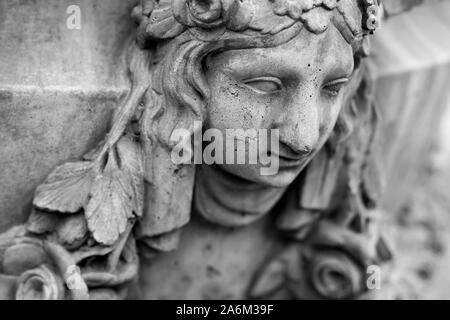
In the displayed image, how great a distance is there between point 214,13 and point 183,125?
Answer: 28 cm

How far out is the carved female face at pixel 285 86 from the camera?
1.55 m

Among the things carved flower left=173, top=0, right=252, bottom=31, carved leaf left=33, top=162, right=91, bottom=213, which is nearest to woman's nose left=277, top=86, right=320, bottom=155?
carved flower left=173, top=0, right=252, bottom=31

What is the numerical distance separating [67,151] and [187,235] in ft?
1.41

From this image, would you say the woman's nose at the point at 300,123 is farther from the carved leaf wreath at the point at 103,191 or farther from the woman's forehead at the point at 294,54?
the carved leaf wreath at the point at 103,191

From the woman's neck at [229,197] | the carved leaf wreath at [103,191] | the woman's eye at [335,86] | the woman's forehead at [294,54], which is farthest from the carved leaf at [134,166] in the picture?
the woman's eye at [335,86]

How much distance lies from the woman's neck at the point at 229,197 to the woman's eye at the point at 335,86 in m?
0.32

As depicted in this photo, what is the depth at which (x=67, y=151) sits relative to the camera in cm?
171

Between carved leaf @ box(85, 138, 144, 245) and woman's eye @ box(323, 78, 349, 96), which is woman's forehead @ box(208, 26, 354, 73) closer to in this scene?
woman's eye @ box(323, 78, 349, 96)

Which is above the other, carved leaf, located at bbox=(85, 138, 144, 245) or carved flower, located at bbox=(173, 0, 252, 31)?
carved flower, located at bbox=(173, 0, 252, 31)

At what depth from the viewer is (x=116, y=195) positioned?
1.65 m

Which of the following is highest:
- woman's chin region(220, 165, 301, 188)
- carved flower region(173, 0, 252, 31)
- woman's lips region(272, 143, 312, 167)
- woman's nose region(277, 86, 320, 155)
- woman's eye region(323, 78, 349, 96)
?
carved flower region(173, 0, 252, 31)

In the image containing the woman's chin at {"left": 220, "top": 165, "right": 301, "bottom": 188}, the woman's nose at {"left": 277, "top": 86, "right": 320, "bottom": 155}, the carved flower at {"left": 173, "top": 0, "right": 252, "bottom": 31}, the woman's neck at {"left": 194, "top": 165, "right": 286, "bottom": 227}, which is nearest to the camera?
the carved flower at {"left": 173, "top": 0, "right": 252, "bottom": 31}

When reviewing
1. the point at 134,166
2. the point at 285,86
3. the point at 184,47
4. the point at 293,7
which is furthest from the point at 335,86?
the point at 134,166

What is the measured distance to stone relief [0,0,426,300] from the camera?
154 centimetres
